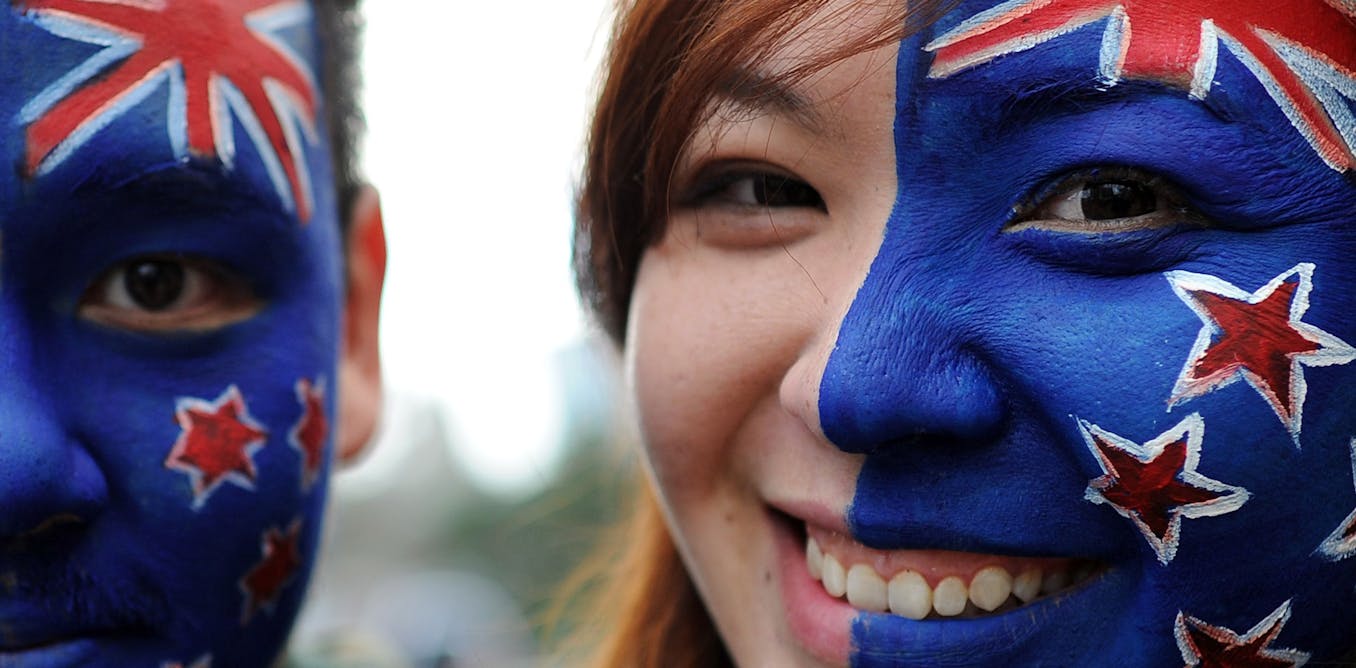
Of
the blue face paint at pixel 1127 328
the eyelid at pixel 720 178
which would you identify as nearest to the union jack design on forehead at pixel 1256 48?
the blue face paint at pixel 1127 328

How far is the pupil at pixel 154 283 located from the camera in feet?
6.75

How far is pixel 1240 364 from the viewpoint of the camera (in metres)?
1.59

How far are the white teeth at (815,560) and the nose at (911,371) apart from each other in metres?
0.26

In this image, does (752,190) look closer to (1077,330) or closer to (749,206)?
(749,206)

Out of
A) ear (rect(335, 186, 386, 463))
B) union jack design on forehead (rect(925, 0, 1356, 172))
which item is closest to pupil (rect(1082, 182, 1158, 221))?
union jack design on forehead (rect(925, 0, 1356, 172))

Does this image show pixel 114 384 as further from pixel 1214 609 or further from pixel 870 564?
pixel 1214 609

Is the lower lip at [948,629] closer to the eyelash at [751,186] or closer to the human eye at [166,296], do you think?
the eyelash at [751,186]

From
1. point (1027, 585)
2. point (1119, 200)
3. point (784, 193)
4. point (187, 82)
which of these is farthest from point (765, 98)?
point (187, 82)

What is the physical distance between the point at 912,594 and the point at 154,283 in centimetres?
115

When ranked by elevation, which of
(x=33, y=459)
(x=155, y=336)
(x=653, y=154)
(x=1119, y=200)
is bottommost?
(x=33, y=459)

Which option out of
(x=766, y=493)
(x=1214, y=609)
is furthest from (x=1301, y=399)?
(x=766, y=493)

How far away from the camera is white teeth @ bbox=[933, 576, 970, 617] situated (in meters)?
1.80

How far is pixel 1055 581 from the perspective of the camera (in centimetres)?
179

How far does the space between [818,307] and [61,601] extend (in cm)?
110
